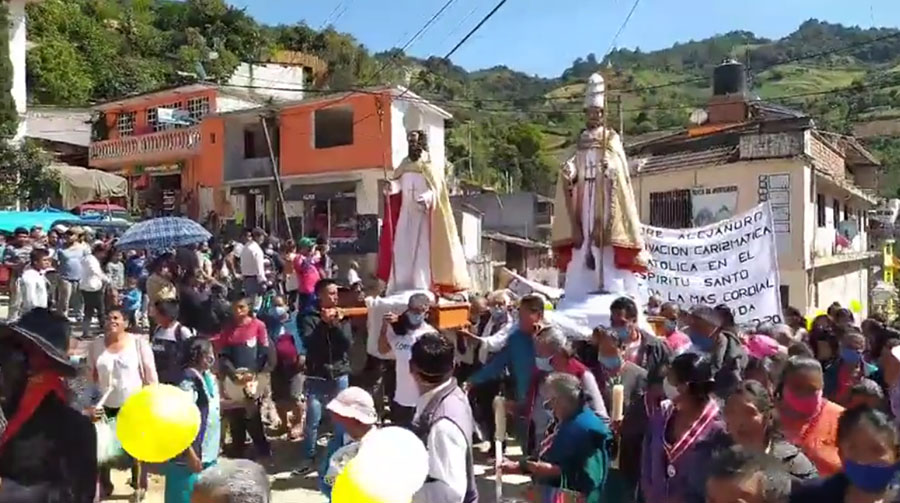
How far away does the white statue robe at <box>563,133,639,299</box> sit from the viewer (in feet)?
26.4

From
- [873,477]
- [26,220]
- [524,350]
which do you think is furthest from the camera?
[26,220]

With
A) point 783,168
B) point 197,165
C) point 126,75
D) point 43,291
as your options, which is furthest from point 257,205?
point 43,291

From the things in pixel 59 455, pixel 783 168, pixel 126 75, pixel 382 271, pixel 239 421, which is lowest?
pixel 239 421

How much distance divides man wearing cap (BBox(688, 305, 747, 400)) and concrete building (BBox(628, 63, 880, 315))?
1538 centimetres

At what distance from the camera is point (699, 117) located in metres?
31.0

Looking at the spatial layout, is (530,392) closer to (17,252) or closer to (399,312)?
(399,312)

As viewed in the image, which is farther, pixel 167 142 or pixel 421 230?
pixel 167 142

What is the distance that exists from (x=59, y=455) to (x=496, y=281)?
20.6 m

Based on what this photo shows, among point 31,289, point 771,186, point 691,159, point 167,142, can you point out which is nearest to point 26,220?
point 31,289

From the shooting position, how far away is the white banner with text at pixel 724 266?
32.0ft

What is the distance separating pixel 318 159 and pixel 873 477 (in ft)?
93.5

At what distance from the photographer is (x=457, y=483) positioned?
3.88m

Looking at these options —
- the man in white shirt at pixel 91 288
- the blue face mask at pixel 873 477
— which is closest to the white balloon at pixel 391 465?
the blue face mask at pixel 873 477

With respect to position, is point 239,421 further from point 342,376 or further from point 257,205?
point 257,205
